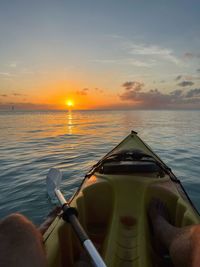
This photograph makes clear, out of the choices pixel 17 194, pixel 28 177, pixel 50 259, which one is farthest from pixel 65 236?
pixel 28 177

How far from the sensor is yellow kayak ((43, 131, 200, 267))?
2818 millimetres

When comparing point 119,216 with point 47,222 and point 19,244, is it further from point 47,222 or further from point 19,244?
point 19,244

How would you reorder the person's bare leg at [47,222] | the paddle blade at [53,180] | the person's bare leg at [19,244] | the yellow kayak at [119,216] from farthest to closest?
the paddle blade at [53,180] → the person's bare leg at [47,222] → the yellow kayak at [119,216] → the person's bare leg at [19,244]

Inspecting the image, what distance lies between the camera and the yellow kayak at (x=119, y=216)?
282cm

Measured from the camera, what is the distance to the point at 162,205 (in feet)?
12.3

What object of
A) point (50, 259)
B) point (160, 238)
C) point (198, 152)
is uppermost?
point (50, 259)

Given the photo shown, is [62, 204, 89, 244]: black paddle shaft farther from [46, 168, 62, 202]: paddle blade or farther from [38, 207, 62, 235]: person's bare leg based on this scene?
[46, 168, 62, 202]: paddle blade

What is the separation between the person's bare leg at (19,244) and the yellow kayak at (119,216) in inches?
13.7

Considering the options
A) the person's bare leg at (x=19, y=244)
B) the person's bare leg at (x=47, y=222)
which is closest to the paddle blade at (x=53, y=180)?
the person's bare leg at (x=47, y=222)

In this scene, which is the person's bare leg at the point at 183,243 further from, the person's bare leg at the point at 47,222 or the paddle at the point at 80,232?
the person's bare leg at the point at 47,222

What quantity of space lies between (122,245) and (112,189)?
1.09m

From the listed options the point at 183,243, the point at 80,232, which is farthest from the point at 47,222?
the point at 183,243

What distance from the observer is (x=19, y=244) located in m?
2.07

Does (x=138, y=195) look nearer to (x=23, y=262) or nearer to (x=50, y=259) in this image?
(x=50, y=259)
